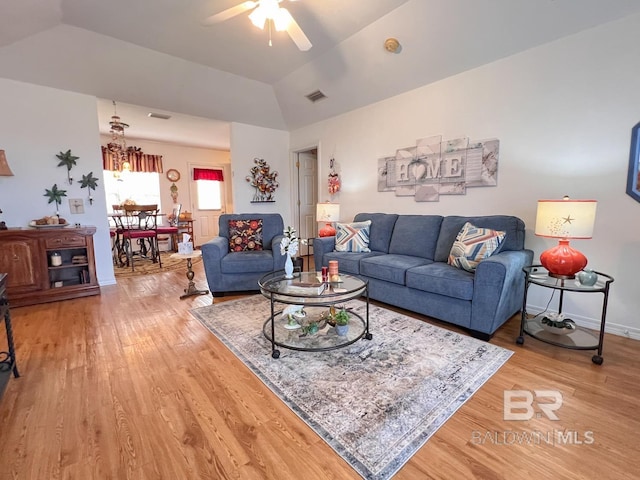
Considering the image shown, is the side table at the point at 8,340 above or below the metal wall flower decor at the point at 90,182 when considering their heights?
below

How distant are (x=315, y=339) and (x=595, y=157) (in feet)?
8.66

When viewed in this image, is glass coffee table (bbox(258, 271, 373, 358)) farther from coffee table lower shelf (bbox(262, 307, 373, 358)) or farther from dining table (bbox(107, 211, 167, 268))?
dining table (bbox(107, 211, 167, 268))

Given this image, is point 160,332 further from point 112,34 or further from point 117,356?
point 112,34

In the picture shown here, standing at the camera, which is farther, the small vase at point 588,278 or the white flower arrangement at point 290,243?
Answer: the white flower arrangement at point 290,243

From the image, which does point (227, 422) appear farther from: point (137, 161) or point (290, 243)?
point (137, 161)

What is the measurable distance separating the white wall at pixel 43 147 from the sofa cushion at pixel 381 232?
3.55 metres

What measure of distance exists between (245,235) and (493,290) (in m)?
2.75

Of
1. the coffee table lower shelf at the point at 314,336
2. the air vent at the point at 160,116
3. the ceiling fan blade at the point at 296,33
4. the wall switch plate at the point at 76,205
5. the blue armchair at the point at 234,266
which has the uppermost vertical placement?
the air vent at the point at 160,116

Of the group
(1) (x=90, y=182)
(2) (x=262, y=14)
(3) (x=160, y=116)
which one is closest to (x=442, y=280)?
(2) (x=262, y=14)

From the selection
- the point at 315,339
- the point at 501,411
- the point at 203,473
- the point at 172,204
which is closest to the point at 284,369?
the point at 315,339

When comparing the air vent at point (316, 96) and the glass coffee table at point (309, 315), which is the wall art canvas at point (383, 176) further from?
the glass coffee table at point (309, 315)

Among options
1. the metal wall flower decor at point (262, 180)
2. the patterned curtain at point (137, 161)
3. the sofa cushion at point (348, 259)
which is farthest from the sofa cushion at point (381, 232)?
the patterned curtain at point (137, 161)

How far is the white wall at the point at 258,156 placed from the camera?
5.04 meters

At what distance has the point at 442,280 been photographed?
7.91ft
